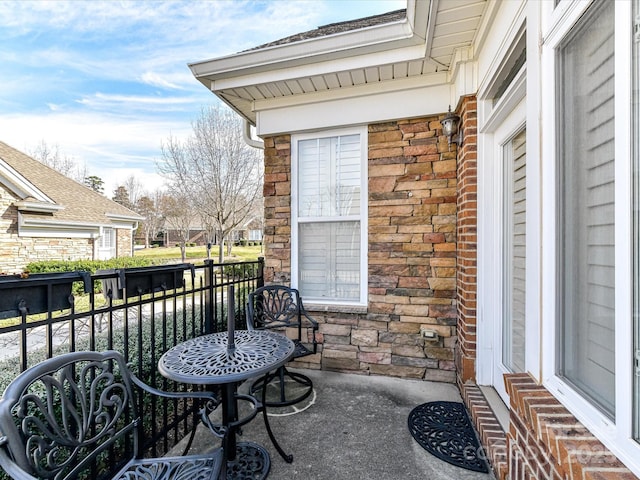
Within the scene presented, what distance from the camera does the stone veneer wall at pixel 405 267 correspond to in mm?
2971

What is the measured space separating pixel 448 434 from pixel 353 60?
121 inches

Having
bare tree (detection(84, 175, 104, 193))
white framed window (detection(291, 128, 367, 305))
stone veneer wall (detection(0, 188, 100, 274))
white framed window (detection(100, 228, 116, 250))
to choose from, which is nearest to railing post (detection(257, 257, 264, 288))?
white framed window (detection(291, 128, 367, 305))

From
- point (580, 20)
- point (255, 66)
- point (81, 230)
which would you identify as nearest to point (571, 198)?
point (580, 20)

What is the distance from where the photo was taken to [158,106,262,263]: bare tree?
8.27m

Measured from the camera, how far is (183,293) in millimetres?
2244

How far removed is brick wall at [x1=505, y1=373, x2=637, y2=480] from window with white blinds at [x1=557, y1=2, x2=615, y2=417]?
0.12 m

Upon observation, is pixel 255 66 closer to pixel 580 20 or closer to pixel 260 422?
pixel 580 20

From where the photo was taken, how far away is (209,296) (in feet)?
8.37

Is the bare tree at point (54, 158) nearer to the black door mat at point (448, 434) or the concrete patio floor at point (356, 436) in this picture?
the concrete patio floor at point (356, 436)

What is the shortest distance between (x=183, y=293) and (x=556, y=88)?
7.96ft

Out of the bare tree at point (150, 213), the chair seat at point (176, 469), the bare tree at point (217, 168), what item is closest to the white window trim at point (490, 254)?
the chair seat at point (176, 469)

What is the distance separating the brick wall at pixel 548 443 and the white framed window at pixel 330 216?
186 centimetres

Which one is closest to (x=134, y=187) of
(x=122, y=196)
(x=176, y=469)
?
(x=122, y=196)

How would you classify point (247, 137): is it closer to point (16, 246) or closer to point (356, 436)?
point (356, 436)
